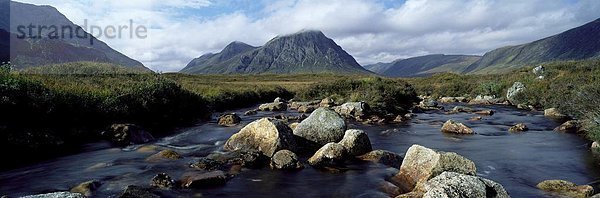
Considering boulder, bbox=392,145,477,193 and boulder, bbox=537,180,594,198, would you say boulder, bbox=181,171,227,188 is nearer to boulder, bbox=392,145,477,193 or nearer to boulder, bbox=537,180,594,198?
boulder, bbox=392,145,477,193

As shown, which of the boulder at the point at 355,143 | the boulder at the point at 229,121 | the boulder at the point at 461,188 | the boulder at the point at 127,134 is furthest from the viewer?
the boulder at the point at 229,121

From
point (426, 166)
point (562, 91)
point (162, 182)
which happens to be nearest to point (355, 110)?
point (562, 91)

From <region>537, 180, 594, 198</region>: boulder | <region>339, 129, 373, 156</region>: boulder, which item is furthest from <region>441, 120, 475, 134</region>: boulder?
<region>537, 180, 594, 198</region>: boulder

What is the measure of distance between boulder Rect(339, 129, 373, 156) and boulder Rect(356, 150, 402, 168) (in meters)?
0.35

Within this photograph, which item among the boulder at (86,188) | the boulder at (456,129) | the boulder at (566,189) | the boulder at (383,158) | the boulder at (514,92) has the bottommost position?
the boulder at (566,189)

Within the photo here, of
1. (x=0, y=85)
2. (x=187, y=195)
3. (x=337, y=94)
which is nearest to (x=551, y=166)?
Result: (x=187, y=195)

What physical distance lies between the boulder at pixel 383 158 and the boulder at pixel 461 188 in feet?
21.3

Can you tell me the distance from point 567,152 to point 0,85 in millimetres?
28095

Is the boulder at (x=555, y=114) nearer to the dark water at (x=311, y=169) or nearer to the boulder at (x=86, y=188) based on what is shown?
the dark water at (x=311, y=169)

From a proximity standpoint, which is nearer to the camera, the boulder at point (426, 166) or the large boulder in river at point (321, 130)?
the boulder at point (426, 166)

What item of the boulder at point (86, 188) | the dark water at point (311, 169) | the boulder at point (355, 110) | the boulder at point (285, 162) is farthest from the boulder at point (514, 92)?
the boulder at point (86, 188)

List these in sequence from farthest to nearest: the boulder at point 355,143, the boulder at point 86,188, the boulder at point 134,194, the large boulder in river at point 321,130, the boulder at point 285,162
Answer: the large boulder in river at point 321,130 < the boulder at point 355,143 < the boulder at point 285,162 < the boulder at point 86,188 < the boulder at point 134,194

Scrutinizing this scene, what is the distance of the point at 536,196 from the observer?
13.8m

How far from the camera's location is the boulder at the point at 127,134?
21511mm
